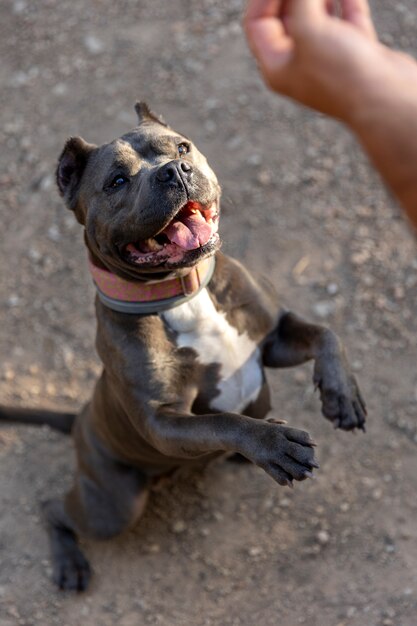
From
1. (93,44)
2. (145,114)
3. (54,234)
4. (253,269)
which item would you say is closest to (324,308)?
(253,269)

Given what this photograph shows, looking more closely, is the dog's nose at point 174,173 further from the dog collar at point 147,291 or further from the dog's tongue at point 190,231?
the dog collar at point 147,291

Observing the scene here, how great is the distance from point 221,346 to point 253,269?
1.71m

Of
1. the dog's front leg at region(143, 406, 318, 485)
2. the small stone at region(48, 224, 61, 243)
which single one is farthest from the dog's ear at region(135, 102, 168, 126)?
the small stone at region(48, 224, 61, 243)

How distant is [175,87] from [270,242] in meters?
1.63

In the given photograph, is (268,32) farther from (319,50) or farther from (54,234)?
(54,234)

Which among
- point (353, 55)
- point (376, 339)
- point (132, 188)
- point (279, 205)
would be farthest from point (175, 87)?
point (353, 55)

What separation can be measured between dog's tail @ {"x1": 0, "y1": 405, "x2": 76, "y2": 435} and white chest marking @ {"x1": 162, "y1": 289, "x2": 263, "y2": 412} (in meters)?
1.34

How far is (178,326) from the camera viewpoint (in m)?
3.70

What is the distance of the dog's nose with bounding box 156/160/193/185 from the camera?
3285mm

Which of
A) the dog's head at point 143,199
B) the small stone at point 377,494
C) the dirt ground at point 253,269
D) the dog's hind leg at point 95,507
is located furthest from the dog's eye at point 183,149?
the small stone at point 377,494

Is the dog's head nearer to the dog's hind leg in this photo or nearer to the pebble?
the dog's hind leg

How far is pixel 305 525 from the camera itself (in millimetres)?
4504

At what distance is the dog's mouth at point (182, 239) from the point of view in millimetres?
3312

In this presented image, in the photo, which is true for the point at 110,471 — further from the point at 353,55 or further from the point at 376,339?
the point at 353,55
